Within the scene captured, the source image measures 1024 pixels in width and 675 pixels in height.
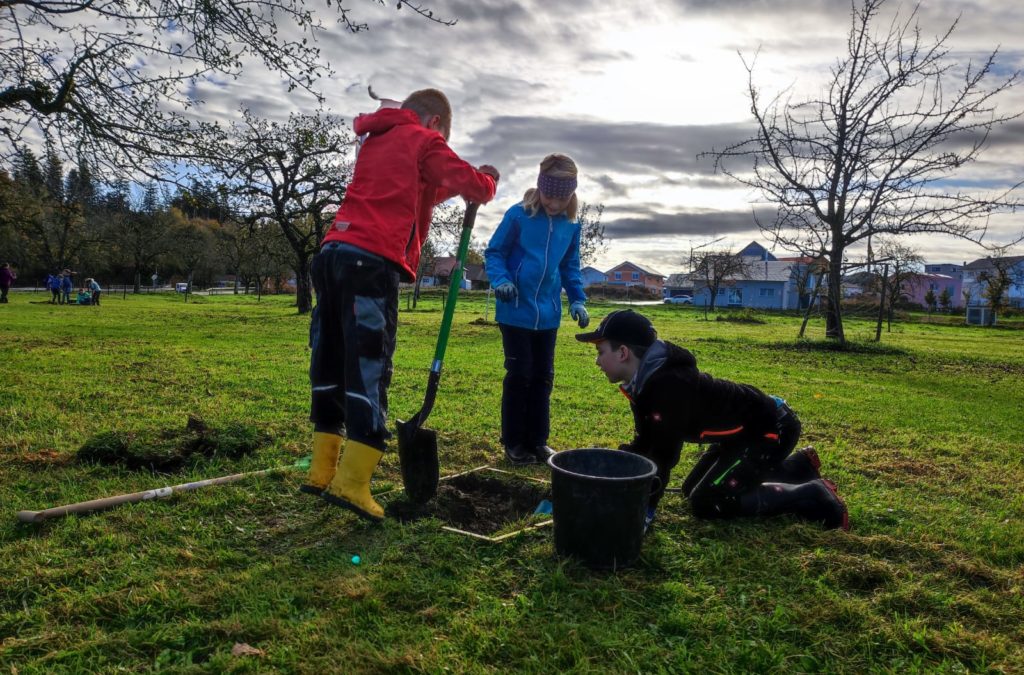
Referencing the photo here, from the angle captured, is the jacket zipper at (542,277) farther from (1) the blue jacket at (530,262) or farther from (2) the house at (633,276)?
(2) the house at (633,276)

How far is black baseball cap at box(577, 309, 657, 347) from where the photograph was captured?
3572 mm

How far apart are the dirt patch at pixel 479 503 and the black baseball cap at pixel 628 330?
1.21 metres

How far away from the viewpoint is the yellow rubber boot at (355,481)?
353cm

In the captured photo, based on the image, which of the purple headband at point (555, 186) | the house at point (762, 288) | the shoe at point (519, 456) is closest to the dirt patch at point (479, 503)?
the shoe at point (519, 456)

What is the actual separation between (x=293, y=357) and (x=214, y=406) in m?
4.85

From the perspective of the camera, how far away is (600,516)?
10.2 feet

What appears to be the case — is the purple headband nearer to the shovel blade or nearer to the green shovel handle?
the green shovel handle

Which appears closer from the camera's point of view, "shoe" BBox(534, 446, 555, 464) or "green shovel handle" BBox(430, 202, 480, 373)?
"green shovel handle" BBox(430, 202, 480, 373)

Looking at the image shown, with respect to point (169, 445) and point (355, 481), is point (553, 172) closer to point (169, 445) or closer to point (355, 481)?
point (355, 481)

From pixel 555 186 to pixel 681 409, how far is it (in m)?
2.22

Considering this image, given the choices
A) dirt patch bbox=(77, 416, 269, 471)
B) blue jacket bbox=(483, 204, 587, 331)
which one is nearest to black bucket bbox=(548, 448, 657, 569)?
blue jacket bbox=(483, 204, 587, 331)

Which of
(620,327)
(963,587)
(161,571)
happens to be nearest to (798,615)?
(963,587)

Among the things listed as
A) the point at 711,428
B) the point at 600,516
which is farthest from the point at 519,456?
the point at 600,516

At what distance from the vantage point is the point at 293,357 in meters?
11.6
